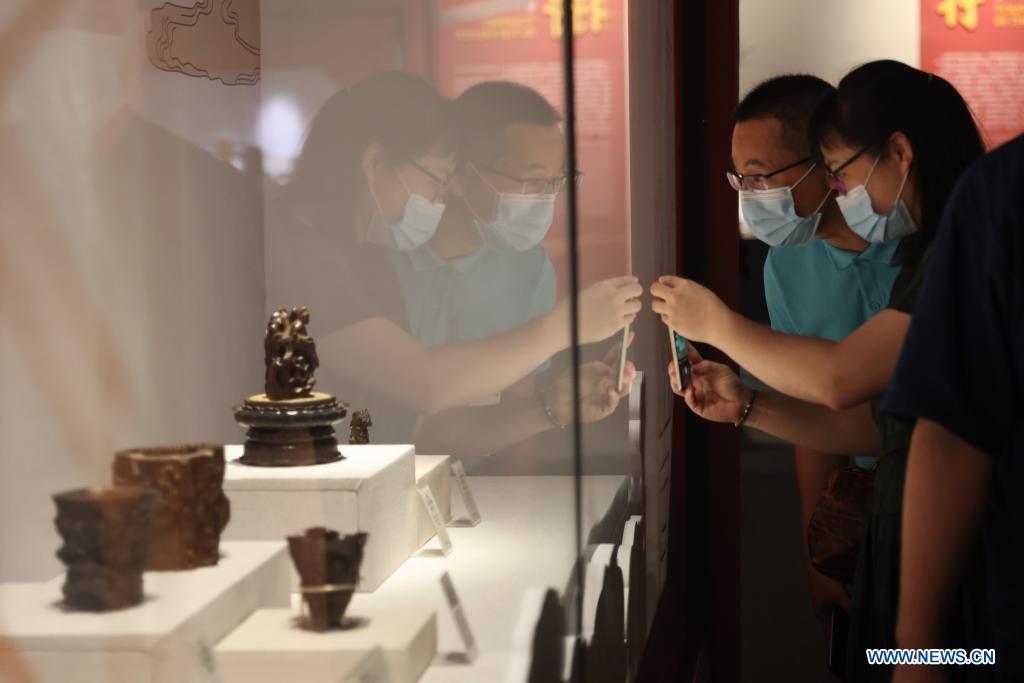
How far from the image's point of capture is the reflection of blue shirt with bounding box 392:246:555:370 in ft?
2.04

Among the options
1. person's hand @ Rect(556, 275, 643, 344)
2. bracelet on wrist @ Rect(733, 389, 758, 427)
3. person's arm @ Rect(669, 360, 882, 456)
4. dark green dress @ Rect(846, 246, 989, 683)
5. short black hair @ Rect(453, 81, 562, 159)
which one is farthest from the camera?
bracelet on wrist @ Rect(733, 389, 758, 427)

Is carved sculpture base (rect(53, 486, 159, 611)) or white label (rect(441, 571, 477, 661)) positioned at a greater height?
carved sculpture base (rect(53, 486, 159, 611))

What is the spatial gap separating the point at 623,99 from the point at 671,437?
1.71 metres

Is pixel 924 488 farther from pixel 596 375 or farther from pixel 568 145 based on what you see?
pixel 568 145

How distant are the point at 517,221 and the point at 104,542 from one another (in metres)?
0.56

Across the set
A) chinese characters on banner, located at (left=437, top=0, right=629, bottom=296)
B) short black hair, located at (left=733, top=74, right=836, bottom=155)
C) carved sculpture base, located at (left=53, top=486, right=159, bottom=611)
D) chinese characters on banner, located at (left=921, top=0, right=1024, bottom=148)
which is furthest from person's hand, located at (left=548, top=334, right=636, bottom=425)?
chinese characters on banner, located at (left=921, top=0, right=1024, bottom=148)

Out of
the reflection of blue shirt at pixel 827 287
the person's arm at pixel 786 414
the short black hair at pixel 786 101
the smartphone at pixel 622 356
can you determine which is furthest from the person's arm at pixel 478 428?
the short black hair at pixel 786 101

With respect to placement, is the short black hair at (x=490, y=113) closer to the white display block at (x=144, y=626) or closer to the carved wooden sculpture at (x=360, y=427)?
the carved wooden sculpture at (x=360, y=427)

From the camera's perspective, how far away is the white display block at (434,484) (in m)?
0.59

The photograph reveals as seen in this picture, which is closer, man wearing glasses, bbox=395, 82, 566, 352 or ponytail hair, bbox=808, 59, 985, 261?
man wearing glasses, bbox=395, 82, 566, 352

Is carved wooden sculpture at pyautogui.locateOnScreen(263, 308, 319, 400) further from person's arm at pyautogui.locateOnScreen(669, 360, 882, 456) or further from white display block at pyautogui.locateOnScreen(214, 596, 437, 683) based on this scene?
person's arm at pyautogui.locateOnScreen(669, 360, 882, 456)

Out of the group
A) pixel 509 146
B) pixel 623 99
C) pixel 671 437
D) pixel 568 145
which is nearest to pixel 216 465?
pixel 509 146

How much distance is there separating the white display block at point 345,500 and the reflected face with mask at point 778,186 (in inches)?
94.8

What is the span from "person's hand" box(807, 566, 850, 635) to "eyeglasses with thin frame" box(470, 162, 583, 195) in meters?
1.87
